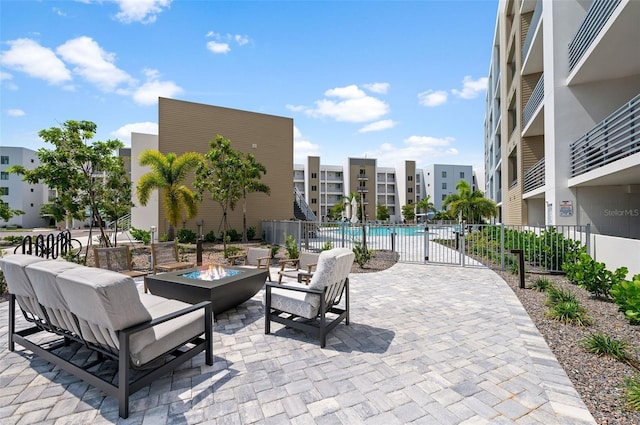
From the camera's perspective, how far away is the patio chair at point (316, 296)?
410cm

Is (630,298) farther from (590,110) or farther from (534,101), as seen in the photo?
(534,101)

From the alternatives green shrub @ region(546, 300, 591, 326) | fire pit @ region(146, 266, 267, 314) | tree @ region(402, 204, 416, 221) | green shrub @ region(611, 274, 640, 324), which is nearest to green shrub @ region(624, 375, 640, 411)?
green shrub @ region(611, 274, 640, 324)

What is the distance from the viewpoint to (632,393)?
9.09ft

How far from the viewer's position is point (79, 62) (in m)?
8.62

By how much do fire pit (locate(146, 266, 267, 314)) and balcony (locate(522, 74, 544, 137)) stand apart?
13.0 meters

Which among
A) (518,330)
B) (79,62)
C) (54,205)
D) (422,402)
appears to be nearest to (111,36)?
(79,62)

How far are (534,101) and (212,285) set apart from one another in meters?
15.4

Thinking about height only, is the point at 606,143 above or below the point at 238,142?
below

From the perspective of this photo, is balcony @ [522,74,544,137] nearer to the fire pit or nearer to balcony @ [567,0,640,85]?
balcony @ [567,0,640,85]

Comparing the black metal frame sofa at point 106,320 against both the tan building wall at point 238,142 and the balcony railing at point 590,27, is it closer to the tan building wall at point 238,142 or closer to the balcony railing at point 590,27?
the balcony railing at point 590,27

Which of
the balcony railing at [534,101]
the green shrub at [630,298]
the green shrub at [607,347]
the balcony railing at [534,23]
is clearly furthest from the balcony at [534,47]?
the green shrub at [607,347]

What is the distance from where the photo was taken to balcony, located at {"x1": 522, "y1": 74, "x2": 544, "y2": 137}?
1235cm

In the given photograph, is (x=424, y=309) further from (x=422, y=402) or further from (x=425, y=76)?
(x=425, y=76)

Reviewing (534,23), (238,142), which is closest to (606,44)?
(534,23)
